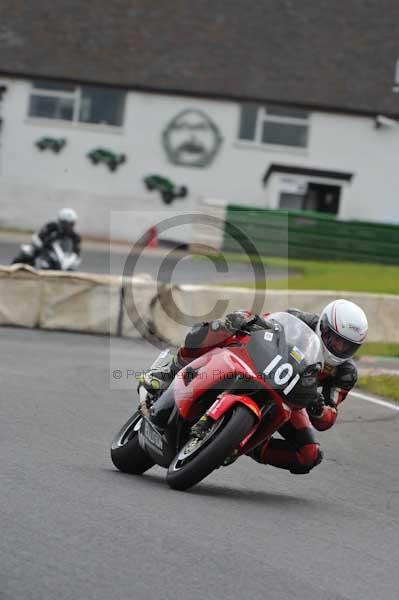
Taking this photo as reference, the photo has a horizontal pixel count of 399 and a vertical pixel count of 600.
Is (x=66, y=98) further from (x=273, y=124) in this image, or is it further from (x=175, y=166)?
(x=273, y=124)

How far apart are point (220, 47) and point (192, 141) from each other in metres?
3.05

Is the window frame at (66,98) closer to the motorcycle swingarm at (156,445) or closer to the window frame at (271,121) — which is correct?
the window frame at (271,121)

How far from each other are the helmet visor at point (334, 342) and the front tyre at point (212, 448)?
770 millimetres

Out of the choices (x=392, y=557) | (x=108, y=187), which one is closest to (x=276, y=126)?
(x=108, y=187)

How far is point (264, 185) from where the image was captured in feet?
127

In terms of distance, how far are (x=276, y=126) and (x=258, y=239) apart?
6929mm

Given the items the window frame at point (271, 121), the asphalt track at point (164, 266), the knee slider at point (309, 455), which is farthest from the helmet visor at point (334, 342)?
the window frame at point (271, 121)

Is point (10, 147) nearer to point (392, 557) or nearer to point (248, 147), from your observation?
point (248, 147)

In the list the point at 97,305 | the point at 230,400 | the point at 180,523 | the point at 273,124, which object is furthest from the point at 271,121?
the point at 180,523

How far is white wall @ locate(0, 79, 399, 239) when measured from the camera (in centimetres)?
3853

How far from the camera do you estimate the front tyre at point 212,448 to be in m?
6.86

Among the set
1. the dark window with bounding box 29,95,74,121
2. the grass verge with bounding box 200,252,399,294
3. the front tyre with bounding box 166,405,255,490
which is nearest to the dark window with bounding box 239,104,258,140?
the dark window with bounding box 29,95,74,121

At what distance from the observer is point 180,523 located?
→ 6258mm

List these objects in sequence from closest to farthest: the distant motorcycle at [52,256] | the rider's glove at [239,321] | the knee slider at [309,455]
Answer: the rider's glove at [239,321] → the knee slider at [309,455] → the distant motorcycle at [52,256]
